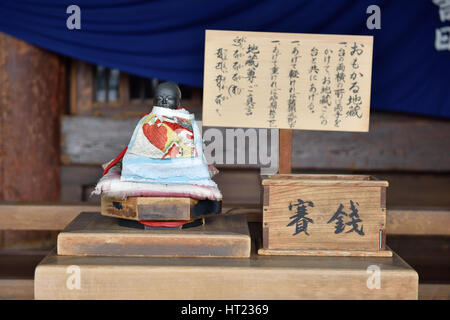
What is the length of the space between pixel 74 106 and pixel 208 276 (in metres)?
2.29

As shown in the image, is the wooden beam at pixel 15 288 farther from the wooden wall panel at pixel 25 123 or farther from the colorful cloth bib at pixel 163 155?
the colorful cloth bib at pixel 163 155

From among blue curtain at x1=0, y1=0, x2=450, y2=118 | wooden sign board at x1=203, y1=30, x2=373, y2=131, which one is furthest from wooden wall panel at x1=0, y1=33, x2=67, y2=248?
wooden sign board at x1=203, y1=30, x2=373, y2=131

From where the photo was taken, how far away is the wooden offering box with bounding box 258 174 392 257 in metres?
1.86

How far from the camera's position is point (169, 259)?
1853 millimetres

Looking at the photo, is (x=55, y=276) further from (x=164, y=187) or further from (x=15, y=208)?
(x=15, y=208)

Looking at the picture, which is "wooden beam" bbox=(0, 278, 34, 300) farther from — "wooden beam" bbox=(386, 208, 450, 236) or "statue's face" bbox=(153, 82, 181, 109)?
"wooden beam" bbox=(386, 208, 450, 236)

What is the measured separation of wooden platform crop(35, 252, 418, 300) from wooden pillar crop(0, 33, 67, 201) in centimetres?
162

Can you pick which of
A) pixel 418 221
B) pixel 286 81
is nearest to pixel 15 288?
pixel 286 81

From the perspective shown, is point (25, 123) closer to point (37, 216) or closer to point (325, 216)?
point (37, 216)

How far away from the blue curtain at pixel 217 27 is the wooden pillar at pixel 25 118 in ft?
0.72

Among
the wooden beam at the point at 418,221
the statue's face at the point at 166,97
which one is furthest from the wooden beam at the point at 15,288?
the wooden beam at the point at 418,221

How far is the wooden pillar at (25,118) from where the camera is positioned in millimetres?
3141

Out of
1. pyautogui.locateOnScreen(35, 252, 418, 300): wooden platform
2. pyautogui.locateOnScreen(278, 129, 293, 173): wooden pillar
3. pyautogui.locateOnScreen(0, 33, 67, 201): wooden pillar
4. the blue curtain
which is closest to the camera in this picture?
pyautogui.locateOnScreen(35, 252, 418, 300): wooden platform

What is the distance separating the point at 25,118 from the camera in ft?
10.4
